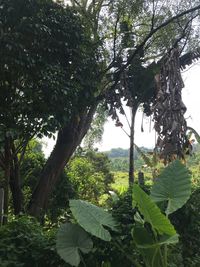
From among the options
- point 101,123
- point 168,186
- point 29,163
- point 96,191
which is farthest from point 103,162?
point 168,186

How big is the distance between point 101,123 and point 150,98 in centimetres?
430

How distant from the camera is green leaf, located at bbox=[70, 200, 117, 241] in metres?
3.17

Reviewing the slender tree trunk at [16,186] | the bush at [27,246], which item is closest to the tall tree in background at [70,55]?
the slender tree trunk at [16,186]

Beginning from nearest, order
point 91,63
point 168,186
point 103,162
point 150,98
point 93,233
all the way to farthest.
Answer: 1. point 93,233
2. point 168,186
3. point 91,63
4. point 150,98
5. point 103,162

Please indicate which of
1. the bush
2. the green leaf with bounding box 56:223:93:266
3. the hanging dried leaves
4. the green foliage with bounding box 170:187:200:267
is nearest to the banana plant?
the green leaf with bounding box 56:223:93:266

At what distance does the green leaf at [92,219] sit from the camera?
3172mm

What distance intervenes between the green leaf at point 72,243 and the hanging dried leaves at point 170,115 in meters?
2.93

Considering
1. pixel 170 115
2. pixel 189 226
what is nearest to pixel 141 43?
pixel 170 115

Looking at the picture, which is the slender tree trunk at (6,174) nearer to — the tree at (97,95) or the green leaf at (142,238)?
the tree at (97,95)

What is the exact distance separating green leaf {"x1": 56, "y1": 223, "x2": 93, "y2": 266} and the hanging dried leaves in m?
2.93

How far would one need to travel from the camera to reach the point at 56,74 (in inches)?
239

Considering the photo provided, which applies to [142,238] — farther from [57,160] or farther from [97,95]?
[97,95]

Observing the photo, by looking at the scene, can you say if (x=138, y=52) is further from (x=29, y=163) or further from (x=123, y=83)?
(x=29, y=163)

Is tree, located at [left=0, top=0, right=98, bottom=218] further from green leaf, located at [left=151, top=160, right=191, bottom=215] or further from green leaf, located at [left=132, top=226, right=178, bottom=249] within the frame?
green leaf, located at [left=132, top=226, right=178, bottom=249]
